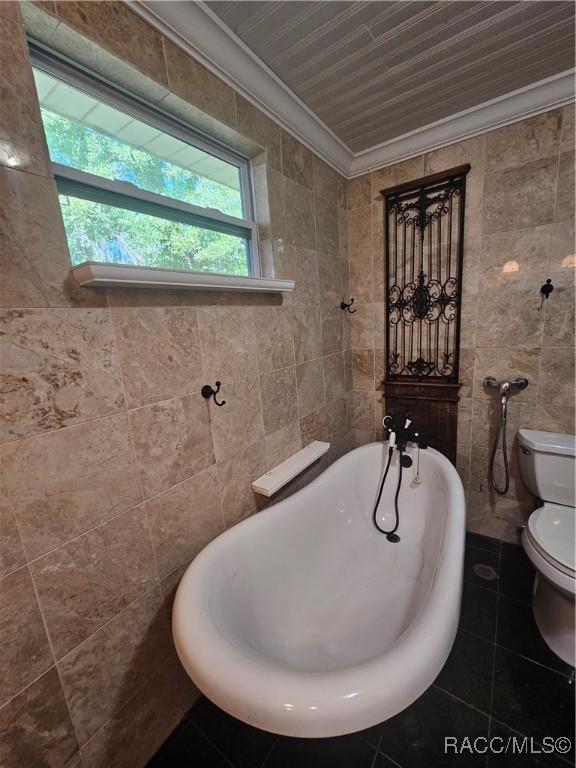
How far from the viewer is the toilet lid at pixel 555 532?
1227 mm

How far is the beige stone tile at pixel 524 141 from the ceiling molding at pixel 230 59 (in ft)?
2.92

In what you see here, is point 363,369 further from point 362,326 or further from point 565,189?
point 565,189

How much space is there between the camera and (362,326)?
2.11 m

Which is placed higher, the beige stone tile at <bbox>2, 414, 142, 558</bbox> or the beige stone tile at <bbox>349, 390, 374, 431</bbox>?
the beige stone tile at <bbox>2, 414, 142, 558</bbox>

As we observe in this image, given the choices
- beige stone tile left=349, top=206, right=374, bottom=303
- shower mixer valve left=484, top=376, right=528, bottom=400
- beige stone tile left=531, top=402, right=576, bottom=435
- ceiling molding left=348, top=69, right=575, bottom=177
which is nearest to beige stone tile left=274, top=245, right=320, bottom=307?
beige stone tile left=349, top=206, right=374, bottom=303

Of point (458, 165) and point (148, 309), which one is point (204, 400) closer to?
point (148, 309)

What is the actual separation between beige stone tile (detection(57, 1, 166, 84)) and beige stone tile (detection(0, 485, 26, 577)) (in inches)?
46.8

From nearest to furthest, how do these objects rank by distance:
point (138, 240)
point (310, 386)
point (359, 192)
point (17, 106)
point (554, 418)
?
point (17, 106) → point (138, 240) → point (554, 418) → point (310, 386) → point (359, 192)

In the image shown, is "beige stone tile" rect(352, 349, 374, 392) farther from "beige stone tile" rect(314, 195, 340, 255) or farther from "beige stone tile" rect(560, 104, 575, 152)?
"beige stone tile" rect(560, 104, 575, 152)

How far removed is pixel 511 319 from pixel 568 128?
0.89 metres

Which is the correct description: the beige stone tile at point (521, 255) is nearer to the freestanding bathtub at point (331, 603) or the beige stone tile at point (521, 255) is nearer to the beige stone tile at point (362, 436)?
the freestanding bathtub at point (331, 603)

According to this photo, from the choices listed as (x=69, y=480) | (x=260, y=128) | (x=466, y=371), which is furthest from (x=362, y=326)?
(x=69, y=480)

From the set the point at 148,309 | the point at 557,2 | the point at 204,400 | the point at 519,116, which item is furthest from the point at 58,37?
the point at 519,116

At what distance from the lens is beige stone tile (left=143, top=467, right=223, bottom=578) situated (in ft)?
3.34
